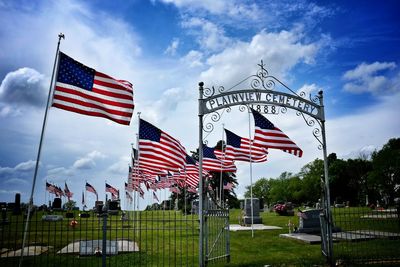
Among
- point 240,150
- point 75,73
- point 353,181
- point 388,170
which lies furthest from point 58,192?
point 353,181

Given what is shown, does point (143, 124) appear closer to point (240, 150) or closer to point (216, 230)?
point (216, 230)

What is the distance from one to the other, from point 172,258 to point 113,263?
A: 2068 mm

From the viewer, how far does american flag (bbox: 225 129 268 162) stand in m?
18.5

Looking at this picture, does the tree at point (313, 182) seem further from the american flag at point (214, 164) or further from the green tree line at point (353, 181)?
the american flag at point (214, 164)

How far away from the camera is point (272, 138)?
506 inches

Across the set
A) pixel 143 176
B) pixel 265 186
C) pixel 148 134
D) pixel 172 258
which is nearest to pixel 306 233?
pixel 172 258

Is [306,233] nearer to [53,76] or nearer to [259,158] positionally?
[259,158]

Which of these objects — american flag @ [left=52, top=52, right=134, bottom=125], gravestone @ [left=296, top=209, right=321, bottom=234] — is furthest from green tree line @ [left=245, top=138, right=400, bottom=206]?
american flag @ [left=52, top=52, right=134, bottom=125]

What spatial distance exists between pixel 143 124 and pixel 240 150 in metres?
6.65

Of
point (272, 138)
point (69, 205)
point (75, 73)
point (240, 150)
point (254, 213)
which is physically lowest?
point (254, 213)

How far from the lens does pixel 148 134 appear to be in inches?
549

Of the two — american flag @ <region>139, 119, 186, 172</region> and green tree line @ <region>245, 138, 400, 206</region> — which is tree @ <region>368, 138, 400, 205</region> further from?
american flag @ <region>139, 119, 186, 172</region>

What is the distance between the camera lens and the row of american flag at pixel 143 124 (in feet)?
30.6

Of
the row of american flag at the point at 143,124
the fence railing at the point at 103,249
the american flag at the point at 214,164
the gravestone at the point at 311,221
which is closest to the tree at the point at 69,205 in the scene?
the american flag at the point at 214,164
